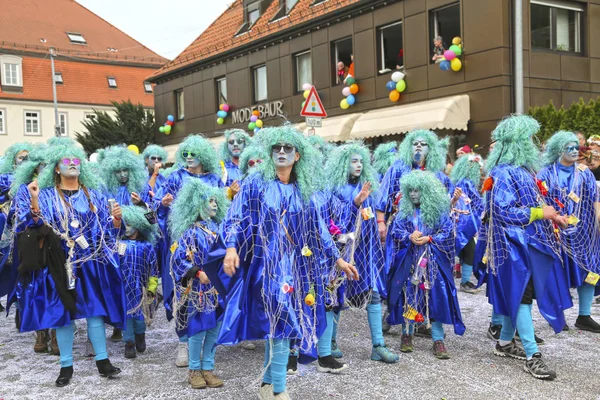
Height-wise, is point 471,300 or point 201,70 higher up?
point 201,70

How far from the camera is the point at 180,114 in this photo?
2398 cm

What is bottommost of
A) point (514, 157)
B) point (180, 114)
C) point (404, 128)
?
point (514, 157)

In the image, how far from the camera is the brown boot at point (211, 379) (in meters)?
4.67

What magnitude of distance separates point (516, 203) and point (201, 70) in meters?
18.9

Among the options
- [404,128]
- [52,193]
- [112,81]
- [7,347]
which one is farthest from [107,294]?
[112,81]

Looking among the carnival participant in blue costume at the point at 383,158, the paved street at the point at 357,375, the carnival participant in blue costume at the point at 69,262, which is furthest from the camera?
the carnival participant in blue costume at the point at 383,158

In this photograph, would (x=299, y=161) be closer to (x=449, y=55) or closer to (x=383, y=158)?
(x=383, y=158)

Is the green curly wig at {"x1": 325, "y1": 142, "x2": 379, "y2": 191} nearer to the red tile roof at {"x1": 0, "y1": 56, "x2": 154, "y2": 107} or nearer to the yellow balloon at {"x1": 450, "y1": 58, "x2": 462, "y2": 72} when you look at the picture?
the yellow balloon at {"x1": 450, "y1": 58, "x2": 462, "y2": 72}

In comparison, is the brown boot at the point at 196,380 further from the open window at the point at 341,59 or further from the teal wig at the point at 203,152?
the open window at the point at 341,59

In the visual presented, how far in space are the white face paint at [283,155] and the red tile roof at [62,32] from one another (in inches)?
1511

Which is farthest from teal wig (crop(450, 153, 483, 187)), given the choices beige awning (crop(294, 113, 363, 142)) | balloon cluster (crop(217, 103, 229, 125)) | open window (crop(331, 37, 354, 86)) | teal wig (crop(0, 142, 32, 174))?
balloon cluster (crop(217, 103, 229, 125))

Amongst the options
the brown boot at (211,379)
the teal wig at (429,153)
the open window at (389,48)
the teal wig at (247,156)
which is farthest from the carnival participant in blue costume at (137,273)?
the open window at (389,48)

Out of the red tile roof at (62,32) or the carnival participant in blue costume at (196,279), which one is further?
the red tile roof at (62,32)

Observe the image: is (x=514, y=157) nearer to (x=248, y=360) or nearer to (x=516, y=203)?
(x=516, y=203)
